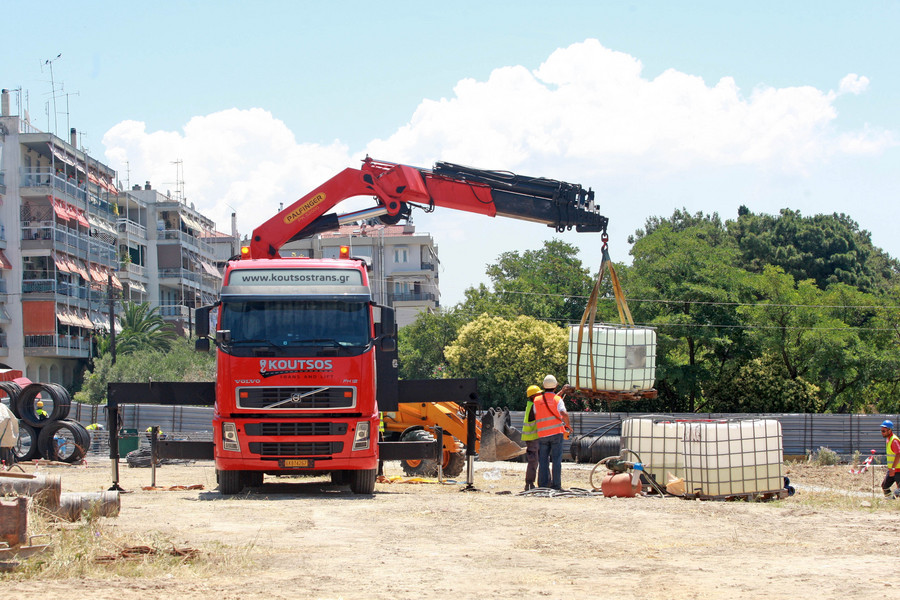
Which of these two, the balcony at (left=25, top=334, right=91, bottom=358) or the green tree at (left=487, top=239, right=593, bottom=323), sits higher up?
the green tree at (left=487, top=239, right=593, bottom=323)

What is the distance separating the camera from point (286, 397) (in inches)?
575

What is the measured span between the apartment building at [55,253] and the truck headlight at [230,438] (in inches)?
1800

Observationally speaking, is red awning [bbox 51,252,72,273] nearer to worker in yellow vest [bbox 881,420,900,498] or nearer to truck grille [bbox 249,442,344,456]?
truck grille [bbox 249,442,344,456]

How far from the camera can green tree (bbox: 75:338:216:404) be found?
57312 mm

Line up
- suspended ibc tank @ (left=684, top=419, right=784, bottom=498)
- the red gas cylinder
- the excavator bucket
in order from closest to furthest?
the red gas cylinder
suspended ibc tank @ (left=684, top=419, right=784, bottom=498)
the excavator bucket

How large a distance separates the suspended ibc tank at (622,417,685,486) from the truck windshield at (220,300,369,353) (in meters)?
4.85

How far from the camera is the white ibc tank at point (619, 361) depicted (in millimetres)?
17031

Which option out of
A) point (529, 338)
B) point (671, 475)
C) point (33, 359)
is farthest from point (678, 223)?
point (671, 475)

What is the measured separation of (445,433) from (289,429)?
982 centimetres

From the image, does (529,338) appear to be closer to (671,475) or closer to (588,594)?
(671,475)

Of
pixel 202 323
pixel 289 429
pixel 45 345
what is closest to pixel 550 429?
pixel 289 429

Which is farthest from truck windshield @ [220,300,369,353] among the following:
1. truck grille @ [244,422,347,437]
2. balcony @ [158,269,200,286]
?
balcony @ [158,269,200,286]

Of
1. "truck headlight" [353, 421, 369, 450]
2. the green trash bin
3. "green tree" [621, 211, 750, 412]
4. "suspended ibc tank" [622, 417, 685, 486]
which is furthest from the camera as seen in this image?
"green tree" [621, 211, 750, 412]

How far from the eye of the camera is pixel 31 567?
7945 mm
